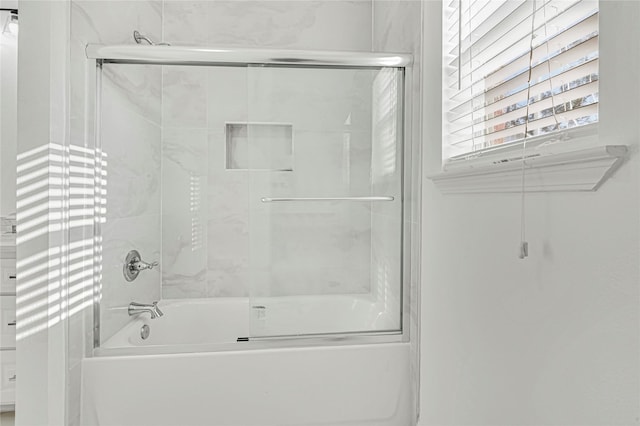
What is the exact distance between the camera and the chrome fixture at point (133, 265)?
71.8 inches

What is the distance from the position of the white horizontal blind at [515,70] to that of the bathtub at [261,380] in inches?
32.9

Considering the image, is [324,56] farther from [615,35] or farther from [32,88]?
[615,35]

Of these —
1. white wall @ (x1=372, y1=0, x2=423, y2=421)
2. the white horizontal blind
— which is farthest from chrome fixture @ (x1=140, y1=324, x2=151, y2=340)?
the white horizontal blind

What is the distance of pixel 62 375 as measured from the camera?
4.54 ft

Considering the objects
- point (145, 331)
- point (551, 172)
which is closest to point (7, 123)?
point (145, 331)

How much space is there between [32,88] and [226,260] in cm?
128

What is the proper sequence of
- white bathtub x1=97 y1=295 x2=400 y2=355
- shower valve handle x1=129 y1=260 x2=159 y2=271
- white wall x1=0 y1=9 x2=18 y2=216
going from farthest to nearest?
white wall x1=0 y1=9 x2=18 y2=216
shower valve handle x1=129 y1=260 x2=159 y2=271
white bathtub x1=97 y1=295 x2=400 y2=355

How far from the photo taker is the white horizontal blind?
72 cm

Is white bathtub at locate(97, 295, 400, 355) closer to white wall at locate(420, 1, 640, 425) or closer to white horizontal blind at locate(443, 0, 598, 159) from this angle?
white wall at locate(420, 1, 640, 425)

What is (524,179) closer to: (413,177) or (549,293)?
(549,293)

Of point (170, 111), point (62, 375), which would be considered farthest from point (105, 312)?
point (170, 111)

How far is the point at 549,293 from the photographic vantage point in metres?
0.80

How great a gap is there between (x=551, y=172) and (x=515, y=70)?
29 centimetres

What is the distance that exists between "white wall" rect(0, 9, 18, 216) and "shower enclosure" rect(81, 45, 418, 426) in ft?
2.79
